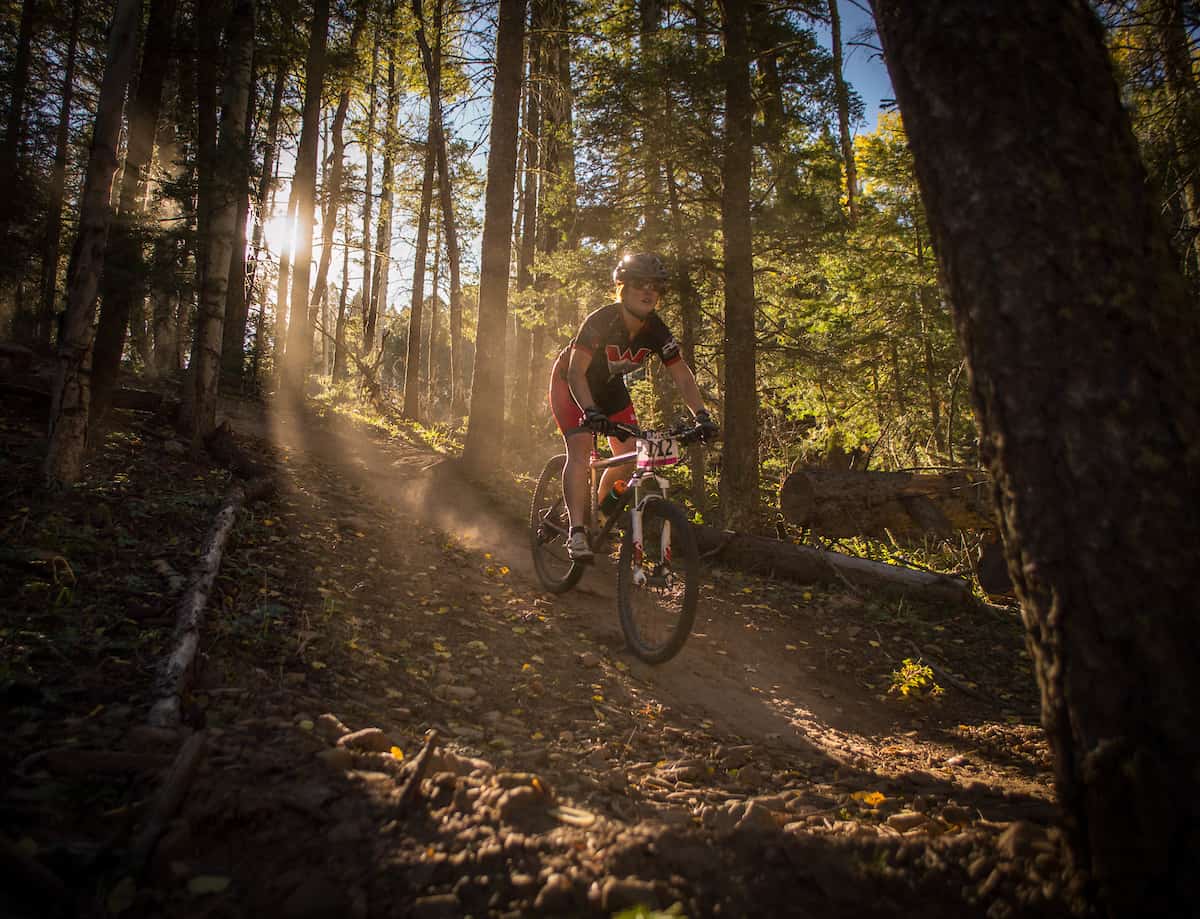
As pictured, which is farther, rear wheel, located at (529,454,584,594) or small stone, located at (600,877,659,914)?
rear wheel, located at (529,454,584,594)

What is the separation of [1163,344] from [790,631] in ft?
14.9

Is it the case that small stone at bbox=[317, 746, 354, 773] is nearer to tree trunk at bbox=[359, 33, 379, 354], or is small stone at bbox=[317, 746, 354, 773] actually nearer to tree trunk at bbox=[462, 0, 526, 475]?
tree trunk at bbox=[462, 0, 526, 475]

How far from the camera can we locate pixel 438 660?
4105 mm

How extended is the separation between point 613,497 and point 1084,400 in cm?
397

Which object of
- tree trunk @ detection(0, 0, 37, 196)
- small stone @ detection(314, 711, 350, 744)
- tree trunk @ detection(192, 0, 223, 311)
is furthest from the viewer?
tree trunk @ detection(0, 0, 37, 196)

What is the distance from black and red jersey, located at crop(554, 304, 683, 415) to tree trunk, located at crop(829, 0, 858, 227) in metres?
6.28

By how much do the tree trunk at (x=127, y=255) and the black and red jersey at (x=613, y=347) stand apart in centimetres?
504

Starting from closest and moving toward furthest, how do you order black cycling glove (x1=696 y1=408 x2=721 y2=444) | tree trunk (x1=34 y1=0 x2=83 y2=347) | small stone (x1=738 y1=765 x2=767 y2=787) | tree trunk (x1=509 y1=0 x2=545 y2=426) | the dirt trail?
small stone (x1=738 y1=765 x2=767 y2=787) → the dirt trail → black cycling glove (x1=696 y1=408 x2=721 y2=444) → tree trunk (x1=34 y1=0 x2=83 y2=347) → tree trunk (x1=509 y1=0 x2=545 y2=426)

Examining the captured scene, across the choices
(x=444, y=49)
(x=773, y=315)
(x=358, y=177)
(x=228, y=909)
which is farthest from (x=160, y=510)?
(x=358, y=177)

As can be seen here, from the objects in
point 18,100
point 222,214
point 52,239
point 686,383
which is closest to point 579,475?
point 686,383

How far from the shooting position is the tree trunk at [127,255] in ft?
22.6

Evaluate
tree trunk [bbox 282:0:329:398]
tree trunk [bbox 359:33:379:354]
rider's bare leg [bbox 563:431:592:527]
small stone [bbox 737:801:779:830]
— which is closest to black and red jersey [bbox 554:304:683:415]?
rider's bare leg [bbox 563:431:592:527]

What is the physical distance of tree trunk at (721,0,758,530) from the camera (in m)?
8.66

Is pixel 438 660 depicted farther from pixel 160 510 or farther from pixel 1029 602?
pixel 1029 602
